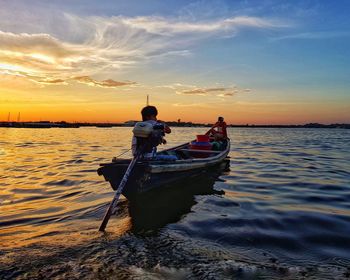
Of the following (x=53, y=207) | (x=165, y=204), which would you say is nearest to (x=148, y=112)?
(x=165, y=204)

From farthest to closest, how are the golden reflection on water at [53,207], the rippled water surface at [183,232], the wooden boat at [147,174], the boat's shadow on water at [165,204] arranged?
the wooden boat at [147,174]
the boat's shadow on water at [165,204]
the golden reflection on water at [53,207]
the rippled water surface at [183,232]

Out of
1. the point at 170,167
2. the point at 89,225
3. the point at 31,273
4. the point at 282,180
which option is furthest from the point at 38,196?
the point at 282,180

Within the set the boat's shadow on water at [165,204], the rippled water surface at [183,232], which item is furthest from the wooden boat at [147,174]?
the rippled water surface at [183,232]

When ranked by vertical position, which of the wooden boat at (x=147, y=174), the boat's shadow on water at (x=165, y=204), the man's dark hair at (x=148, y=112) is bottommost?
the boat's shadow on water at (x=165, y=204)

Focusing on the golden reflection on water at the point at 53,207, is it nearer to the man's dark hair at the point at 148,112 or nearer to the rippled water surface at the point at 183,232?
the rippled water surface at the point at 183,232

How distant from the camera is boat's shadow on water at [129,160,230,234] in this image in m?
7.19

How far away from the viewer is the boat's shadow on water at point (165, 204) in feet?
23.6

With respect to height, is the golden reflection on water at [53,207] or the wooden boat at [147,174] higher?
the wooden boat at [147,174]

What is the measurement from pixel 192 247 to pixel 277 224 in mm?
2593

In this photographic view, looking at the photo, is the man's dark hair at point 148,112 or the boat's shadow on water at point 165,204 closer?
the boat's shadow on water at point 165,204

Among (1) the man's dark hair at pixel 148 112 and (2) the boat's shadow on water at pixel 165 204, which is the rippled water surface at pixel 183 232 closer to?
(2) the boat's shadow on water at pixel 165 204

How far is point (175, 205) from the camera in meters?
8.87

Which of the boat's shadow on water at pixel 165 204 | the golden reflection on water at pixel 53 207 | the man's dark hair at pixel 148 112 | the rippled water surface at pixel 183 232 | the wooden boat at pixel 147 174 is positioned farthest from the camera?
the man's dark hair at pixel 148 112

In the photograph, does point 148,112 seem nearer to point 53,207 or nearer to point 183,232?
point 183,232
